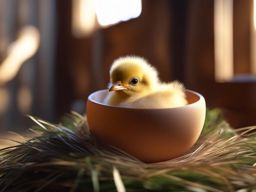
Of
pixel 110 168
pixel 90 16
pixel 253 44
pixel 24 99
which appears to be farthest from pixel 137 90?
pixel 24 99

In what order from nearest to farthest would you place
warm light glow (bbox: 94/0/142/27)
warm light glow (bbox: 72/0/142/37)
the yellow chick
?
the yellow chick
warm light glow (bbox: 94/0/142/27)
warm light glow (bbox: 72/0/142/37)

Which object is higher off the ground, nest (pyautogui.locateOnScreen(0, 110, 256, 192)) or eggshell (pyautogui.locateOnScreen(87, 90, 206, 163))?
eggshell (pyautogui.locateOnScreen(87, 90, 206, 163))

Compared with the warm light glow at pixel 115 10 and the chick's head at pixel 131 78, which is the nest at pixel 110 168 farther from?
the warm light glow at pixel 115 10

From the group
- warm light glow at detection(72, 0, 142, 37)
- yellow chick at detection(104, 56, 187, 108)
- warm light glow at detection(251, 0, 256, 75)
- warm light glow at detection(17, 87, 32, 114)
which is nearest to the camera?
yellow chick at detection(104, 56, 187, 108)

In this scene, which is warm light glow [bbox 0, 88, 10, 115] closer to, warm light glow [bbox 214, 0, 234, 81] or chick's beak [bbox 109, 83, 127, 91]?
warm light glow [bbox 214, 0, 234, 81]

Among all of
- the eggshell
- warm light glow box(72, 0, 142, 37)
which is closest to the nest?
the eggshell

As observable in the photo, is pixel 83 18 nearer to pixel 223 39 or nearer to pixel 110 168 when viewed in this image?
pixel 223 39
